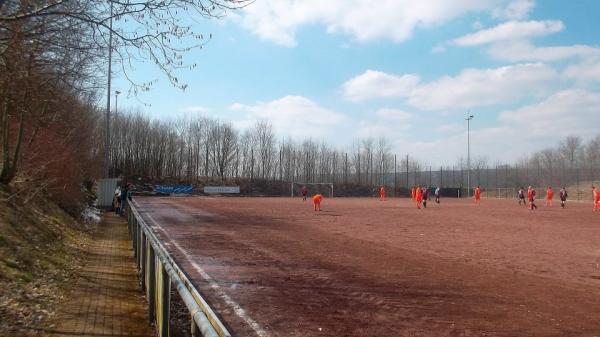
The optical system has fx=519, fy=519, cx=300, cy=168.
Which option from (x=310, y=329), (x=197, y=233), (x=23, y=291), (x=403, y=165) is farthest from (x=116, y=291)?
(x=403, y=165)

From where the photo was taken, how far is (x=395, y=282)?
31.9ft

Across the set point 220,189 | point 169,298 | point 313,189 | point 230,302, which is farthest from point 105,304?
point 313,189

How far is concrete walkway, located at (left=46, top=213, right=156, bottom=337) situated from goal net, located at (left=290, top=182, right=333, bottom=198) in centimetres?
7911

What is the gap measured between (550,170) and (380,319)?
3285 inches

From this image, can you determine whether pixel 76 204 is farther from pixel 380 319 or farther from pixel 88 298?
pixel 380 319

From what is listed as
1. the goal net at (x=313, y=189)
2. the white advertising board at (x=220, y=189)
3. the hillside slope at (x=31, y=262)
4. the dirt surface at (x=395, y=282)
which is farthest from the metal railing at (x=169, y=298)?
the goal net at (x=313, y=189)

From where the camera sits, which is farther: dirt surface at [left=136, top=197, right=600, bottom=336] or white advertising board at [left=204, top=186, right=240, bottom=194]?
white advertising board at [left=204, top=186, right=240, bottom=194]

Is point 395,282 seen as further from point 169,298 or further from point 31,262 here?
point 31,262

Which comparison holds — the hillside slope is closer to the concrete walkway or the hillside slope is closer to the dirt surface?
the concrete walkway

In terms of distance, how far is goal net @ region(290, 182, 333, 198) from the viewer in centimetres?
9138

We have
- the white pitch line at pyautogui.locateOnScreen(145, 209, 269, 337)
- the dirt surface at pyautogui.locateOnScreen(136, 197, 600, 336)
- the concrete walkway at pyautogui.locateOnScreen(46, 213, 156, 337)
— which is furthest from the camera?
the dirt surface at pyautogui.locateOnScreen(136, 197, 600, 336)

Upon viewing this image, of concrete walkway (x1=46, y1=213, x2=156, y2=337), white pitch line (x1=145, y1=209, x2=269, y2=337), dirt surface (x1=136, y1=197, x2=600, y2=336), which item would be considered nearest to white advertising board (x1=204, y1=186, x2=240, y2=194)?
dirt surface (x1=136, y1=197, x2=600, y2=336)

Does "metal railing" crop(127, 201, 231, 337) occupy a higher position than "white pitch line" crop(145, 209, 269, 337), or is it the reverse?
"metal railing" crop(127, 201, 231, 337)

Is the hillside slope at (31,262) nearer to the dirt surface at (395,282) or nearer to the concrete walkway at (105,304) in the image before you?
the concrete walkway at (105,304)
